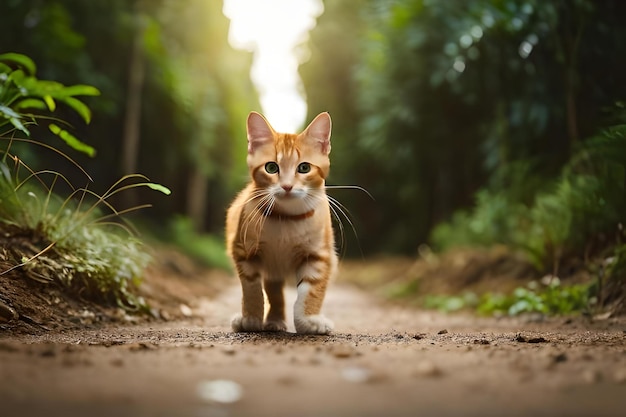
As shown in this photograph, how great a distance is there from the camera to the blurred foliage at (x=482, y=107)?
616 centimetres

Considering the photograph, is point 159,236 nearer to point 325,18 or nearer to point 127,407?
point 127,407

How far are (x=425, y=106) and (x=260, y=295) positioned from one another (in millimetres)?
9150

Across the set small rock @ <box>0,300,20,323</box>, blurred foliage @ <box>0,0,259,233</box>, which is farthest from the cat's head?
blurred foliage @ <box>0,0,259,233</box>

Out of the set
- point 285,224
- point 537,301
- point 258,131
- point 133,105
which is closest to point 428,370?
point 285,224

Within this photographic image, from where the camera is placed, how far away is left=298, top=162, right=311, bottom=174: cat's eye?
3268 mm

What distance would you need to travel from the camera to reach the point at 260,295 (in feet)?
10.9

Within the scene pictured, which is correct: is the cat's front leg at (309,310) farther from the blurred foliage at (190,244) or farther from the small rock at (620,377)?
the blurred foliage at (190,244)

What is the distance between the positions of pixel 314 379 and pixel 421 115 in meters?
10.5

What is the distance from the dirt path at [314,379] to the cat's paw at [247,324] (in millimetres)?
623

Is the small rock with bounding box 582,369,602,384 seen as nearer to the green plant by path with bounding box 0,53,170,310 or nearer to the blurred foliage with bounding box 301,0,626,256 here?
the green plant by path with bounding box 0,53,170,310

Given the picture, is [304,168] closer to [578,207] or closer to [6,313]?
[6,313]

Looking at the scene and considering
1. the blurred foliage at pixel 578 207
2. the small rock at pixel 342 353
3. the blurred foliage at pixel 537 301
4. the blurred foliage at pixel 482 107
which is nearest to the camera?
the small rock at pixel 342 353

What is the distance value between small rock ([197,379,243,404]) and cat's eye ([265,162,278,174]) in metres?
1.73

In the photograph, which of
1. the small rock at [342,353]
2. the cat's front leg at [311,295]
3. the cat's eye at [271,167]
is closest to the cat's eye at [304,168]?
the cat's eye at [271,167]
